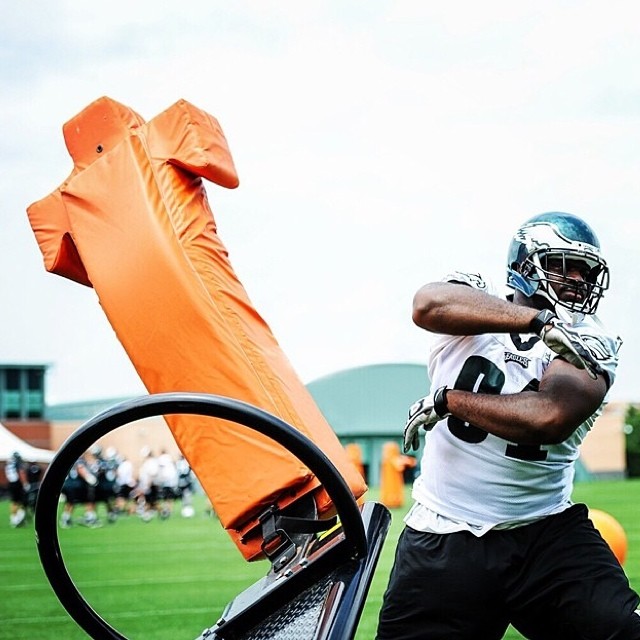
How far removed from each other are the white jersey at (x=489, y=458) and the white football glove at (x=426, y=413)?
0.61 ft

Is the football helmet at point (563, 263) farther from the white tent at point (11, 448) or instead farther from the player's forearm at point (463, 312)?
the white tent at point (11, 448)

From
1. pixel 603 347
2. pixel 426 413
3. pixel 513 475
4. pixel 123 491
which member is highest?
pixel 603 347

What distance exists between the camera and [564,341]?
116 inches

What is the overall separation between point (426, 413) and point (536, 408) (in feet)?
1.01

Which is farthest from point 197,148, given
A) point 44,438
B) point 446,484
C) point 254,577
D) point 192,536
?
point 44,438

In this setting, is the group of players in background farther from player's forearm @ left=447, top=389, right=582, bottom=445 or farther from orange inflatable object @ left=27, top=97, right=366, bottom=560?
player's forearm @ left=447, top=389, right=582, bottom=445

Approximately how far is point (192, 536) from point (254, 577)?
652 cm

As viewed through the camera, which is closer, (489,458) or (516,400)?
(516,400)

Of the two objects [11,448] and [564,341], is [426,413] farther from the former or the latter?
[11,448]

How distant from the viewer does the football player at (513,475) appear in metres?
3.33

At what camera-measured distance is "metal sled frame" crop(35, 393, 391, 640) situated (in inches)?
94.0

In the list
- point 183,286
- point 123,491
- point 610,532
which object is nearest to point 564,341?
point 183,286

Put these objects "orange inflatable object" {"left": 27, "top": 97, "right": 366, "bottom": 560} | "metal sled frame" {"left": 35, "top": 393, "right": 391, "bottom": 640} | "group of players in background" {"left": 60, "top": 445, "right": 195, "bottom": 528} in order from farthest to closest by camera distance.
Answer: "group of players in background" {"left": 60, "top": 445, "right": 195, "bottom": 528} < "orange inflatable object" {"left": 27, "top": 97, "right": 366, "bottom": 560} < "metal sled frame" {"left": 35, "top": 393, "right": 391, "bottom": 640}

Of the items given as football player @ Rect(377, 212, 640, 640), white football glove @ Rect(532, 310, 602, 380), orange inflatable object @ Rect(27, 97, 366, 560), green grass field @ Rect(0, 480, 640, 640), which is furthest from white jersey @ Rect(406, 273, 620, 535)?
green grass field @ Rect(0, 480, 640, 640)
